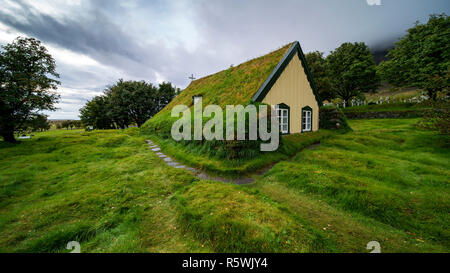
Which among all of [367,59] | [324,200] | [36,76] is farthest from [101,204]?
[367,59]

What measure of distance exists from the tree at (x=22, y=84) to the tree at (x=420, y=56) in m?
37.9

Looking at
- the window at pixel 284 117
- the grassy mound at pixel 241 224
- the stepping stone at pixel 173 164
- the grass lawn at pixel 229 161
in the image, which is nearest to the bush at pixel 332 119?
the window at pixel 284 117

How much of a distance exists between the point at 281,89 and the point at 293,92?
4.62 feet

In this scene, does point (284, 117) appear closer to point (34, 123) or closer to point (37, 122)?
point (37, 122)

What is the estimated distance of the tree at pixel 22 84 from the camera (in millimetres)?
10477

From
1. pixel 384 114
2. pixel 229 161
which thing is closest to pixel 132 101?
pixel 229 161

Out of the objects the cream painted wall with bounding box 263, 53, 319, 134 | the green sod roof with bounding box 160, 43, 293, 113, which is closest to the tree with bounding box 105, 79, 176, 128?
the green sod roof with bounding box 160, 43, 293, 113

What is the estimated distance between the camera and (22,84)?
11008 millimetres

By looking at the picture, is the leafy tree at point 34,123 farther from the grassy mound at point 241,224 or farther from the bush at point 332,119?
the bush at point 332,119

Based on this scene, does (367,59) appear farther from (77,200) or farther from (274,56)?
(77,200)

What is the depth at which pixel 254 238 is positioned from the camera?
2.56m

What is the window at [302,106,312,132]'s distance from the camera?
11.7 meters
